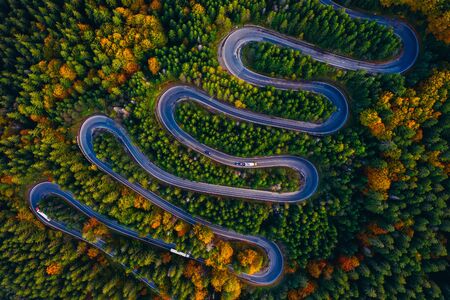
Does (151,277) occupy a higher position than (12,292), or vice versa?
(151,277)

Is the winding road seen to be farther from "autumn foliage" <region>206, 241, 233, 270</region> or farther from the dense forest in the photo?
"autumn foliage" <region>206, 241, 233, 270</region>

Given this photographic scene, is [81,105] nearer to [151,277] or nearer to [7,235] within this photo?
[7,235]

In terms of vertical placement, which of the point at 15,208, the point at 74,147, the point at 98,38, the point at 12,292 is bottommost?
the point at 12,292

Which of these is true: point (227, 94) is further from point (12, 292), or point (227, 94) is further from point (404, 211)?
point (12, 292)

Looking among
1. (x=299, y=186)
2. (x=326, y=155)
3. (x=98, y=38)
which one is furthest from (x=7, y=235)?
(x=326, y=155)

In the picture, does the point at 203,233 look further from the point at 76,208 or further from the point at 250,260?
the point at 76,208

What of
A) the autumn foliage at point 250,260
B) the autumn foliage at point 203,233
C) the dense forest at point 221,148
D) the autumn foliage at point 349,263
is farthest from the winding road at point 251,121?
the autumn foliage at point 349,263

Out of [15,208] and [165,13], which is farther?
[15,208]
